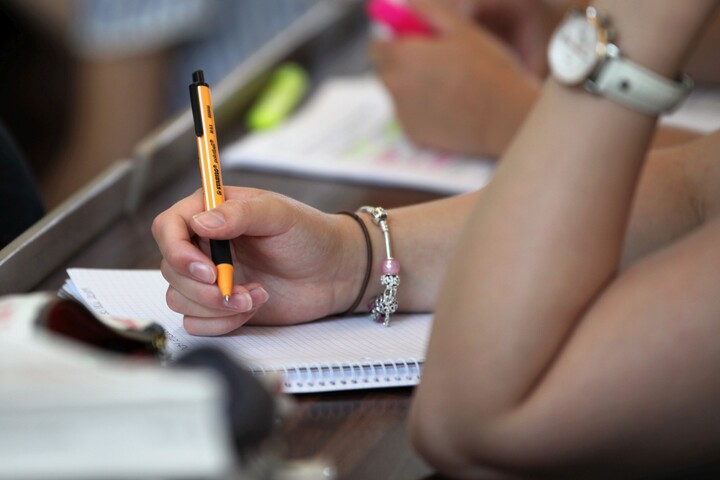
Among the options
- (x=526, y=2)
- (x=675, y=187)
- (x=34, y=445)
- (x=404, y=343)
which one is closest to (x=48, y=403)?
(x=34, y=445)

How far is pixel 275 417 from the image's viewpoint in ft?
1.54

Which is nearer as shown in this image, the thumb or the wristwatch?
the wristwatch

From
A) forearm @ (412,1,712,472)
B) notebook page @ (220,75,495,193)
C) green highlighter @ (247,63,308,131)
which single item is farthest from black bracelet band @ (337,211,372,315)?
green highlighter @ (247,63,308,131)

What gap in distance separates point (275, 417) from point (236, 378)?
42mm

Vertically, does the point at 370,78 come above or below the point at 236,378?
below

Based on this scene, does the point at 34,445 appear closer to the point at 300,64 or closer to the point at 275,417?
the point at 275,417

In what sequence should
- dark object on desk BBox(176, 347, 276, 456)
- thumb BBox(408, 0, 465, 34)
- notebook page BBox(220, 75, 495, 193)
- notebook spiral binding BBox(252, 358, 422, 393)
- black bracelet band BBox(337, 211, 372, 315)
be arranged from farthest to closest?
thumb BBox(408, 0, 465, 34) < notebook page BBox(220, 75, 495, 193) < black bracelet band BBox(337, 211, 372, 315) < notebook spiral binding BBox(252, 358, 422, 393) < dark object on desk BBox(176, 347, 276, 456)

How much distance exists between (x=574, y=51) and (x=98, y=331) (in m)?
0.32

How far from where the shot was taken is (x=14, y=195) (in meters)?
0.95

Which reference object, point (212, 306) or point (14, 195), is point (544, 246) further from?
point (14, 195)

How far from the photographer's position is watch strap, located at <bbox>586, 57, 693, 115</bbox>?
23.2 inches

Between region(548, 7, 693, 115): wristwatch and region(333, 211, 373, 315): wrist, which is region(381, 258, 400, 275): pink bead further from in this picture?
region(548, 7, 693, 115): wristwatch

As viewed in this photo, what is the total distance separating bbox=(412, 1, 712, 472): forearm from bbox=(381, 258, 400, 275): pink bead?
0.74ft

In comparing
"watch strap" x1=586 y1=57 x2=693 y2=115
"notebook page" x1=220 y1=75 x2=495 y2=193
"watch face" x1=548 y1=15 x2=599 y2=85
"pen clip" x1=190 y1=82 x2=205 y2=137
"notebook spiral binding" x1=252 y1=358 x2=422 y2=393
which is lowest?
"notebook page" x1=220 y1=75 x2=495 y2=193
